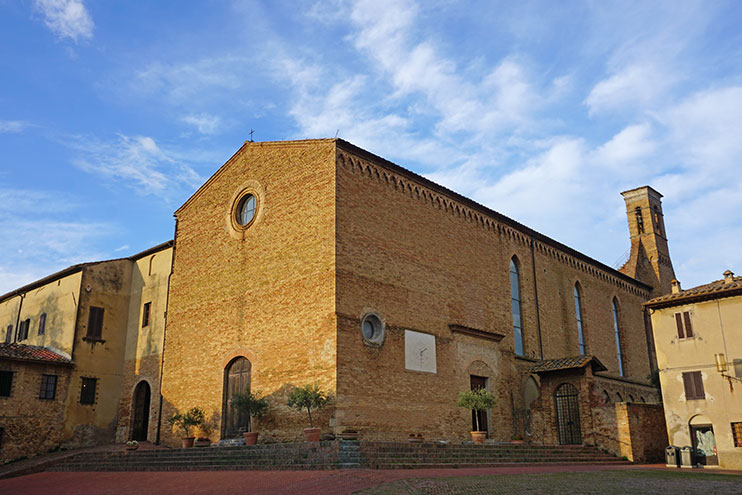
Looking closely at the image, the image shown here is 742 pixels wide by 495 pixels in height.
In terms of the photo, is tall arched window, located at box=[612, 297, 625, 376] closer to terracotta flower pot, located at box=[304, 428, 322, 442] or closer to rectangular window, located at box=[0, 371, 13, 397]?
terracotta flower pot, located at box=[304, 428, 322, 442]

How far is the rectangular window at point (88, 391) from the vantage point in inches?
947

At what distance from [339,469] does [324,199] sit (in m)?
8.89

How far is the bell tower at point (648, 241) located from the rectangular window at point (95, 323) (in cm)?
2851

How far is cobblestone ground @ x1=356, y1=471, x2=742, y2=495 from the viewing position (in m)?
10.1

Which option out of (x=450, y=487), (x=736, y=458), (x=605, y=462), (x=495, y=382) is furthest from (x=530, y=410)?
(x=450, y=487)

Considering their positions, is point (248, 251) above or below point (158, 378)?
above

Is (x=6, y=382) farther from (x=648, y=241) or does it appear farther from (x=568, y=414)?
(x=648, y=241)

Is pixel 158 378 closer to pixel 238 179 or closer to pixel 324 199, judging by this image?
pixel 238 179

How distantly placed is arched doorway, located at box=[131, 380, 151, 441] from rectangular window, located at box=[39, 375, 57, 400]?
285cm

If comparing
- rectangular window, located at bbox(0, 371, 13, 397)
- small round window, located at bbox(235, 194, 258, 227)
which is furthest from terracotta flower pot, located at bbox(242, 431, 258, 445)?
rectangular window, located at bbox(0, 371, 13, 397)

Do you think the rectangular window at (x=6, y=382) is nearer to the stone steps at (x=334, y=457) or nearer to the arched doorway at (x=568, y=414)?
the stone steps at (x=334, y=457)

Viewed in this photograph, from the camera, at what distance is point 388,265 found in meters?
20.0

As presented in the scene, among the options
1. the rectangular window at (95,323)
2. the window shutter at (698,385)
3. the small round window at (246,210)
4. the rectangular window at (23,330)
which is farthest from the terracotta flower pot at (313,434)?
the rectangular window at (23,330)

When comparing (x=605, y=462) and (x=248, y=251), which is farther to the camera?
(x=248, y=251)
